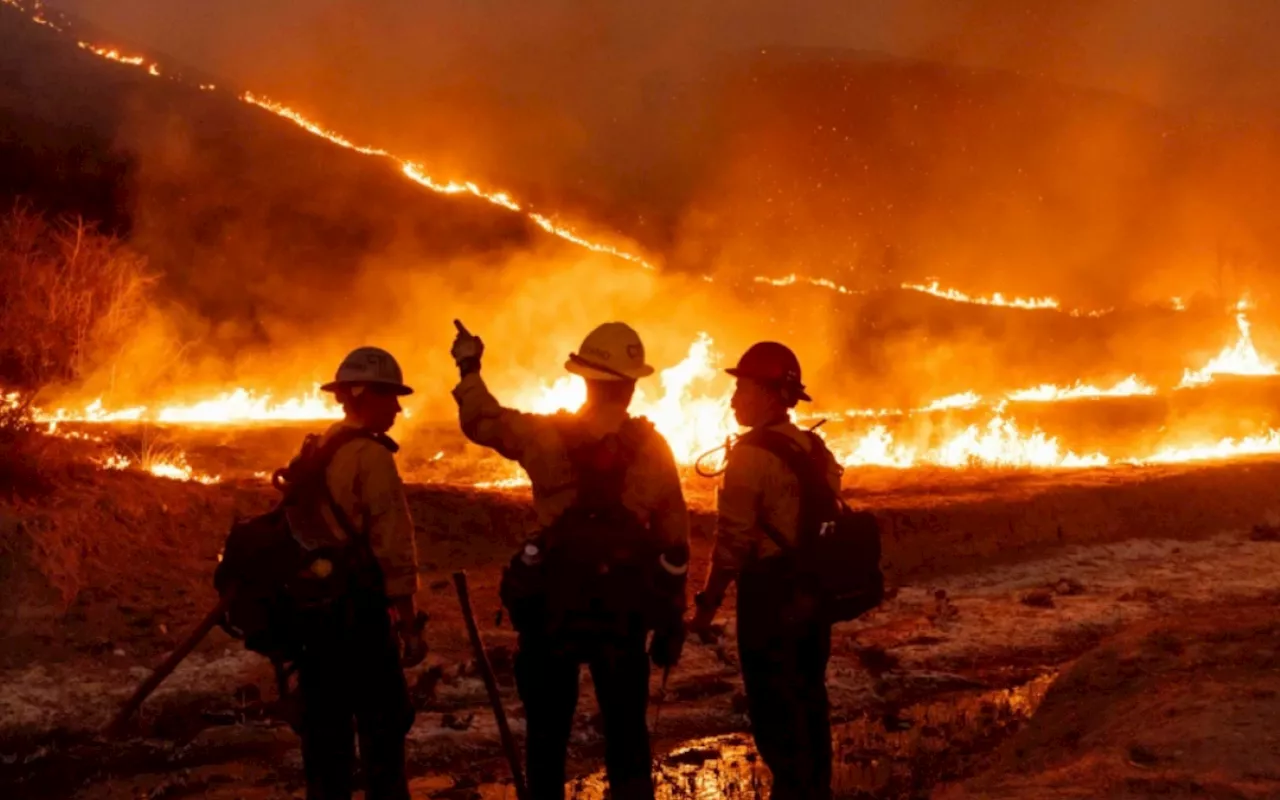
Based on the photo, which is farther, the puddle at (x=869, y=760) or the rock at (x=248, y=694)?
the rock at (x=248, y=694)

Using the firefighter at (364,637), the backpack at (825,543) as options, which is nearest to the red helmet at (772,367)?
the backpack at (825,543)

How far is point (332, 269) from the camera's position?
38.3 meters

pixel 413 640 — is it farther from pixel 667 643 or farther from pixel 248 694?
pixel 248 694

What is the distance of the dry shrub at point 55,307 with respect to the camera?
56.6 feet

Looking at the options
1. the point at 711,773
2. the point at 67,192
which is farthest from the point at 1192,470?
the point at 67,192

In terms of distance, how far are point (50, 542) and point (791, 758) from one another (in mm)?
8365

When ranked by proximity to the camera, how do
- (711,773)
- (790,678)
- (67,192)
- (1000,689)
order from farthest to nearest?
(67,192) < (1000,689) < (711,773) < (790,678)

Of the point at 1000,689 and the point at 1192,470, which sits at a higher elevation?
the point at 1192,470

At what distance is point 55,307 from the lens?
59.3 ft

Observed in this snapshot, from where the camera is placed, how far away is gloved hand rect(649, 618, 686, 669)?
175 inches

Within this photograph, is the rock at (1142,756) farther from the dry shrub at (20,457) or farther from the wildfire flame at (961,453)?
the wildfire flame at (961,453)

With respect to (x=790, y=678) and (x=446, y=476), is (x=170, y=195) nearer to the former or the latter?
(x=446, y=476)

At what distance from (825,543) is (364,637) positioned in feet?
6.57

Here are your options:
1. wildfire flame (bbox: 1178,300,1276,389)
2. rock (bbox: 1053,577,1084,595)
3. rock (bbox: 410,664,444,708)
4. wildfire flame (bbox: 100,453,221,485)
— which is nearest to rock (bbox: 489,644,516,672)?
rock (bbox: 410,664,444,708)
